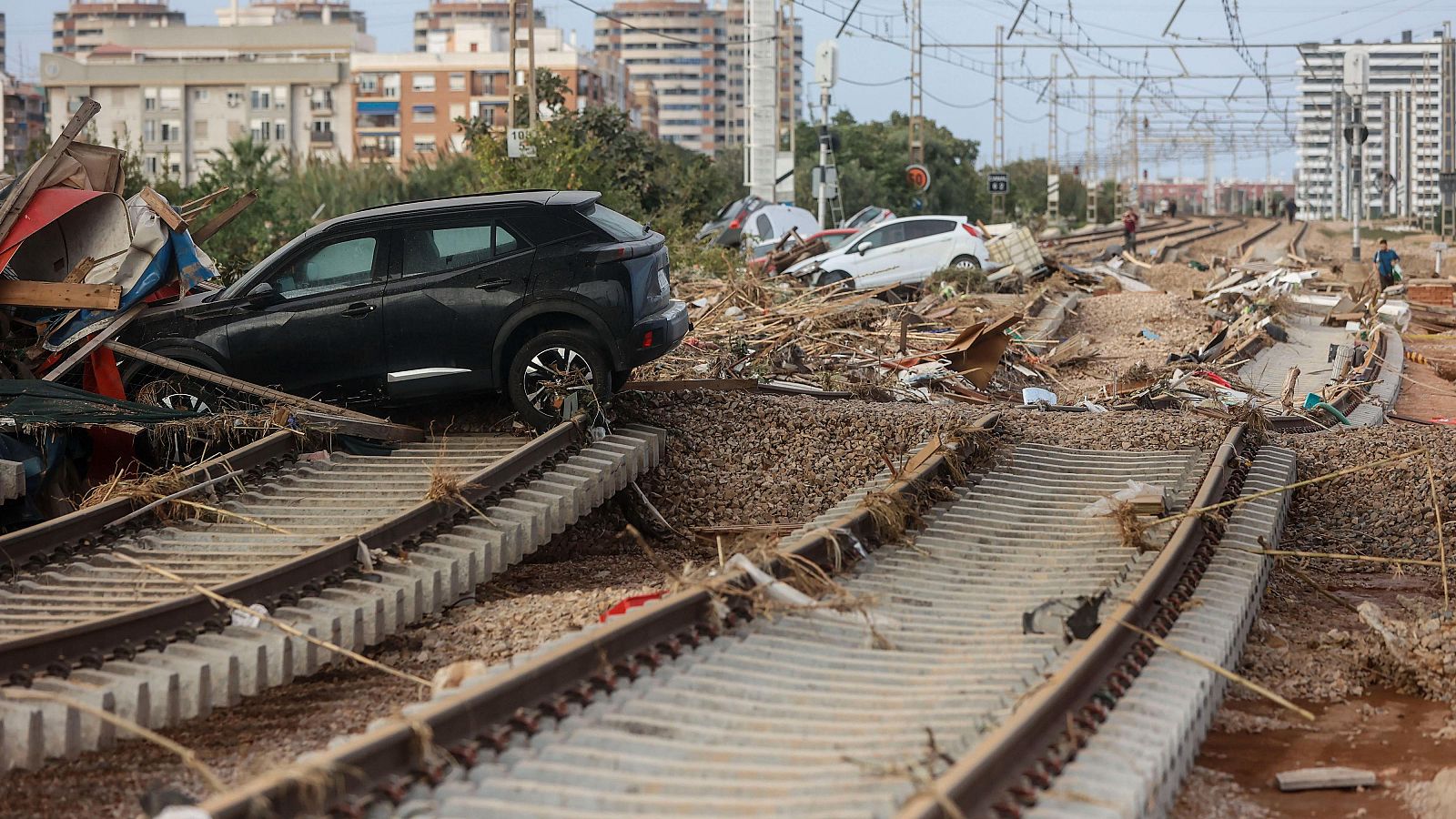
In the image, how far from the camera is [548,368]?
1145 cm

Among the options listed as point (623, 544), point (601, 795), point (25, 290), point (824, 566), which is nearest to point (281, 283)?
point (25, 290)

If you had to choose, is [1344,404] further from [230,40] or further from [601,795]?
[230,40]

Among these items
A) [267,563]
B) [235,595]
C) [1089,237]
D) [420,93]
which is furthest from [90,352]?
[420,93]

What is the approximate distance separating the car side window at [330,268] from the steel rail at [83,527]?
1402 mm

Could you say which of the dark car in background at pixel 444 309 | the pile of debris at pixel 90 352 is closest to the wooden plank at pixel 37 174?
the pile of debris at pixel 90 352

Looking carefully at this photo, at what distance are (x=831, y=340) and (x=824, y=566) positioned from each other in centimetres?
1041

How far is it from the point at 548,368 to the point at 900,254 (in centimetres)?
1857

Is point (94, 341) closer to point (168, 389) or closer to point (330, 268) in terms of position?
point (168, 389)

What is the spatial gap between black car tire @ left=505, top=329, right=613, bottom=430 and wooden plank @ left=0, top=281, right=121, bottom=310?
10.1 feet

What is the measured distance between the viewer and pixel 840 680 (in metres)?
6.38

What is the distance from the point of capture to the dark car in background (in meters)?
11.4

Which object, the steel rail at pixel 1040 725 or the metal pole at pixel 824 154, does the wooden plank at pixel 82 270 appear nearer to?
the steel rail at pixel 1040 725

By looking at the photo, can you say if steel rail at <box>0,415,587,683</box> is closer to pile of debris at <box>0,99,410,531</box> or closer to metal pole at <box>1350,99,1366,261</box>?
pile of debris at <box>0,99,410,531</box>

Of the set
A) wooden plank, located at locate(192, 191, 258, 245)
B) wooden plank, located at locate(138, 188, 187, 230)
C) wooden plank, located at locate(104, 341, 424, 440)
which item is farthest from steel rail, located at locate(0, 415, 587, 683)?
wooden plank, located at locate(192, 191, 258, 245)
